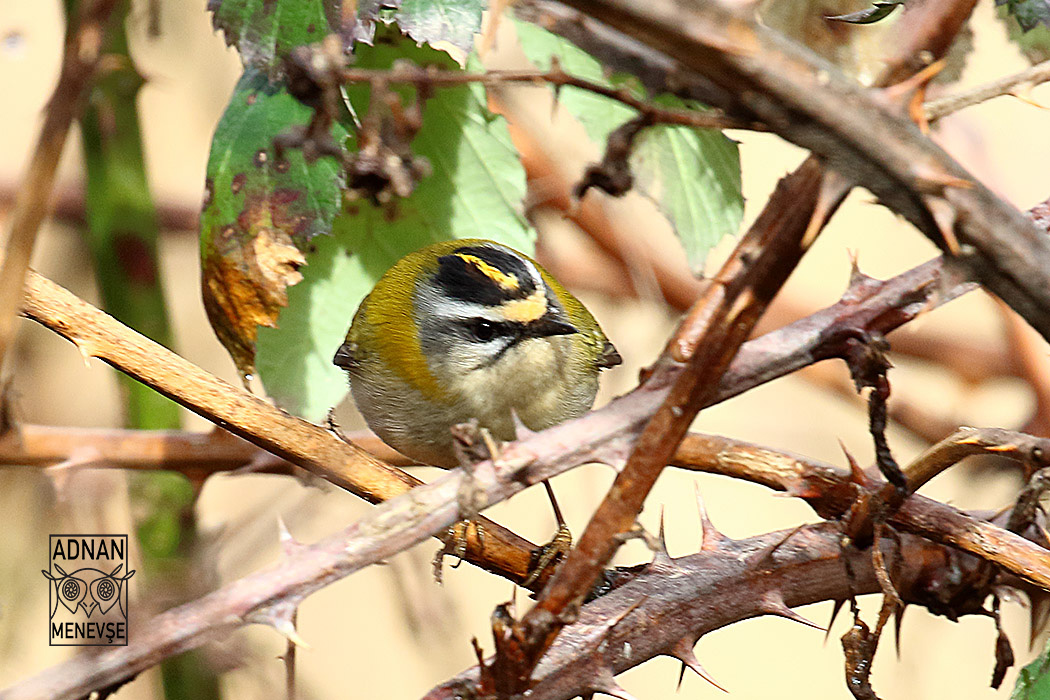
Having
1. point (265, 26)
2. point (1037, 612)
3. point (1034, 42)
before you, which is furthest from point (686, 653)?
point (1034, 42)

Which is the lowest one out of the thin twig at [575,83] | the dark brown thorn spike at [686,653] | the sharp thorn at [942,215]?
the dark brown thorn spike at [686,653]

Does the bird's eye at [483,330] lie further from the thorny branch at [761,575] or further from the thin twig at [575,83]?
the thin twig at [575,83]

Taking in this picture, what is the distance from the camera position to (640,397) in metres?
0.49

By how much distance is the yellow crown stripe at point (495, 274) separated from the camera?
130 centimetres

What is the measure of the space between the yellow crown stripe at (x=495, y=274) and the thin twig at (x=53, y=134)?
0.92m

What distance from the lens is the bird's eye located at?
134cm

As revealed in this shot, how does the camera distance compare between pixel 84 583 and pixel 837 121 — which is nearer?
pixel 837 121

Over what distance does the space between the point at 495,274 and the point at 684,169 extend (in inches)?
15.0

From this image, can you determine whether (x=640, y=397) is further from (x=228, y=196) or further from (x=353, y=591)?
(x=353, y=591)

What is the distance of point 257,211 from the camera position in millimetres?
838

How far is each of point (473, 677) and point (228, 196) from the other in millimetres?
472

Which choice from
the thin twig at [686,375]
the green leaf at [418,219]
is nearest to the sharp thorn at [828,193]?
the thin twig at [686,375]

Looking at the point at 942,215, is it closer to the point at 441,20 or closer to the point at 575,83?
the point at 575,83

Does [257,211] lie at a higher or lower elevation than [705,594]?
higher
